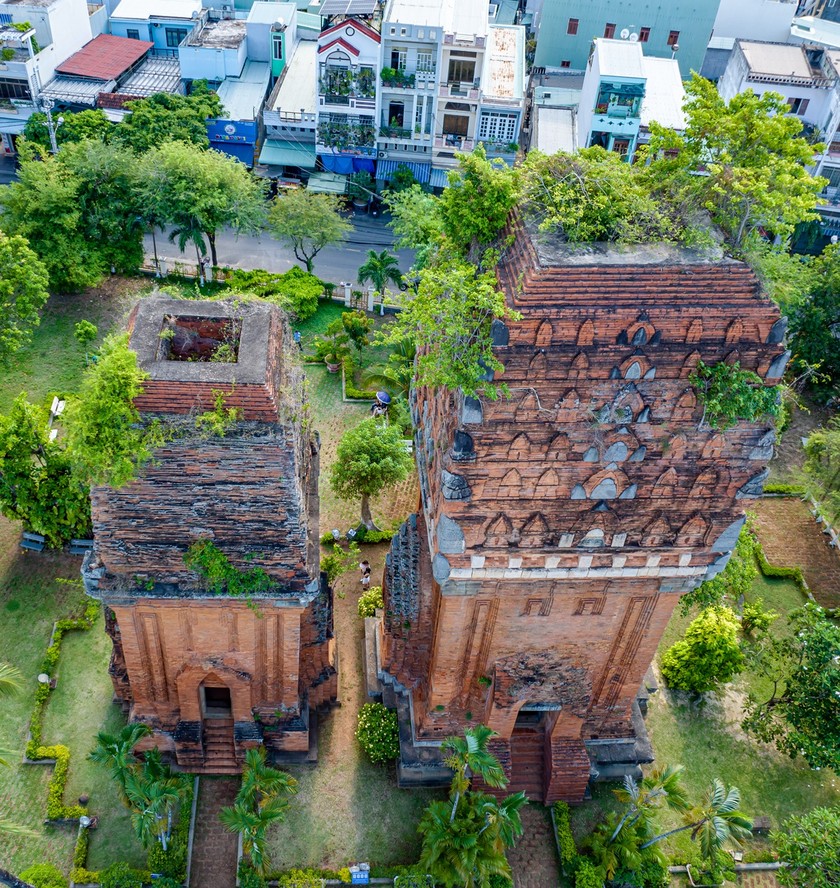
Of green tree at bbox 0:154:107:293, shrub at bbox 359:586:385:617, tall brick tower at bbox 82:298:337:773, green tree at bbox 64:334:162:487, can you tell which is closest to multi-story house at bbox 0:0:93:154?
green tree at bbox 0:154:107:293

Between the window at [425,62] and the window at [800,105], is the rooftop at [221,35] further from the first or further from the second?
the window at [800,105]

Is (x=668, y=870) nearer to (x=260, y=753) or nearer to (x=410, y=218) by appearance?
(x=260, y=753)

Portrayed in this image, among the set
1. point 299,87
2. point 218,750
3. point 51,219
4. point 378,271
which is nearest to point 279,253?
point 378,271

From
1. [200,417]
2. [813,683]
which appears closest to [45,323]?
[200,417]

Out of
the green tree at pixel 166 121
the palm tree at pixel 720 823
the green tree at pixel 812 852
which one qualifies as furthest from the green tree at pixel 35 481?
the green tree at pixel 812 852

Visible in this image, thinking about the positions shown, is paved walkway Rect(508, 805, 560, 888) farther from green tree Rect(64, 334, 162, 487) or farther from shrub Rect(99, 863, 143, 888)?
green tree Rect(64, 334, 162, 487)

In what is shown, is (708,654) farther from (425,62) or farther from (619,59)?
(425,62)
